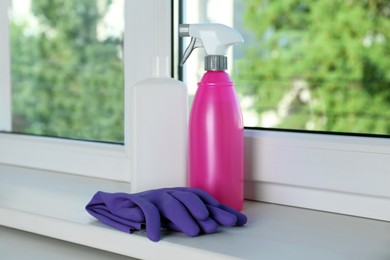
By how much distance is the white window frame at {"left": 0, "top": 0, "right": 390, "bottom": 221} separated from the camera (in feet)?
3.05

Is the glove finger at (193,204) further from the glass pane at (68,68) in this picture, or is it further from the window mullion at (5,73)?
the window mullion at (5,73)

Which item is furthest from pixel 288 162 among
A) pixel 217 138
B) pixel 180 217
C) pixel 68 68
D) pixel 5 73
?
pixel 5 73

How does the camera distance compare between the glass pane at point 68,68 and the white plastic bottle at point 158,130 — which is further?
the glass pane at point 68,68

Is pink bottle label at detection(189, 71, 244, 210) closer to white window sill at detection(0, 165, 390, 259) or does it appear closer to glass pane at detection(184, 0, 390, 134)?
white window sill at detection(0, 165, 390, 259)

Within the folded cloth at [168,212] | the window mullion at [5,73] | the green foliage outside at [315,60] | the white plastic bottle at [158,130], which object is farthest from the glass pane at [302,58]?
the window mullion at [5,73]

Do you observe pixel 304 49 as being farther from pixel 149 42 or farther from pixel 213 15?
pixel 149 42

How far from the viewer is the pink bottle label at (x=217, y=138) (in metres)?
0.92

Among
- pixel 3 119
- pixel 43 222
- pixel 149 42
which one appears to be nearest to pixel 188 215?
pixel 43 222

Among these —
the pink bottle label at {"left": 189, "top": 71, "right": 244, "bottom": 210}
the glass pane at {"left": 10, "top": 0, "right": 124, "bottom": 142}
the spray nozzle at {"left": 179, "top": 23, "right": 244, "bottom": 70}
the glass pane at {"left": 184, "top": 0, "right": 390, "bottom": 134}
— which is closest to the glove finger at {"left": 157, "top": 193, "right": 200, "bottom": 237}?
the pink bottle label at {"left": 189, "top": 71, "right": 244, "bottom": 210}

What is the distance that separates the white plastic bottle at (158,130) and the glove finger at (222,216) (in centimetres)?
14

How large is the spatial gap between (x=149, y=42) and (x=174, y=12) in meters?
0.08

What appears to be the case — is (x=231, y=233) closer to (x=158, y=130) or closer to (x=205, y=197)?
(x=205, y=197)

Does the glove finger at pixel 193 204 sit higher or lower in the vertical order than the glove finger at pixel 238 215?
higher

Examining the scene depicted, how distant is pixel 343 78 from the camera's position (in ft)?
3.86
